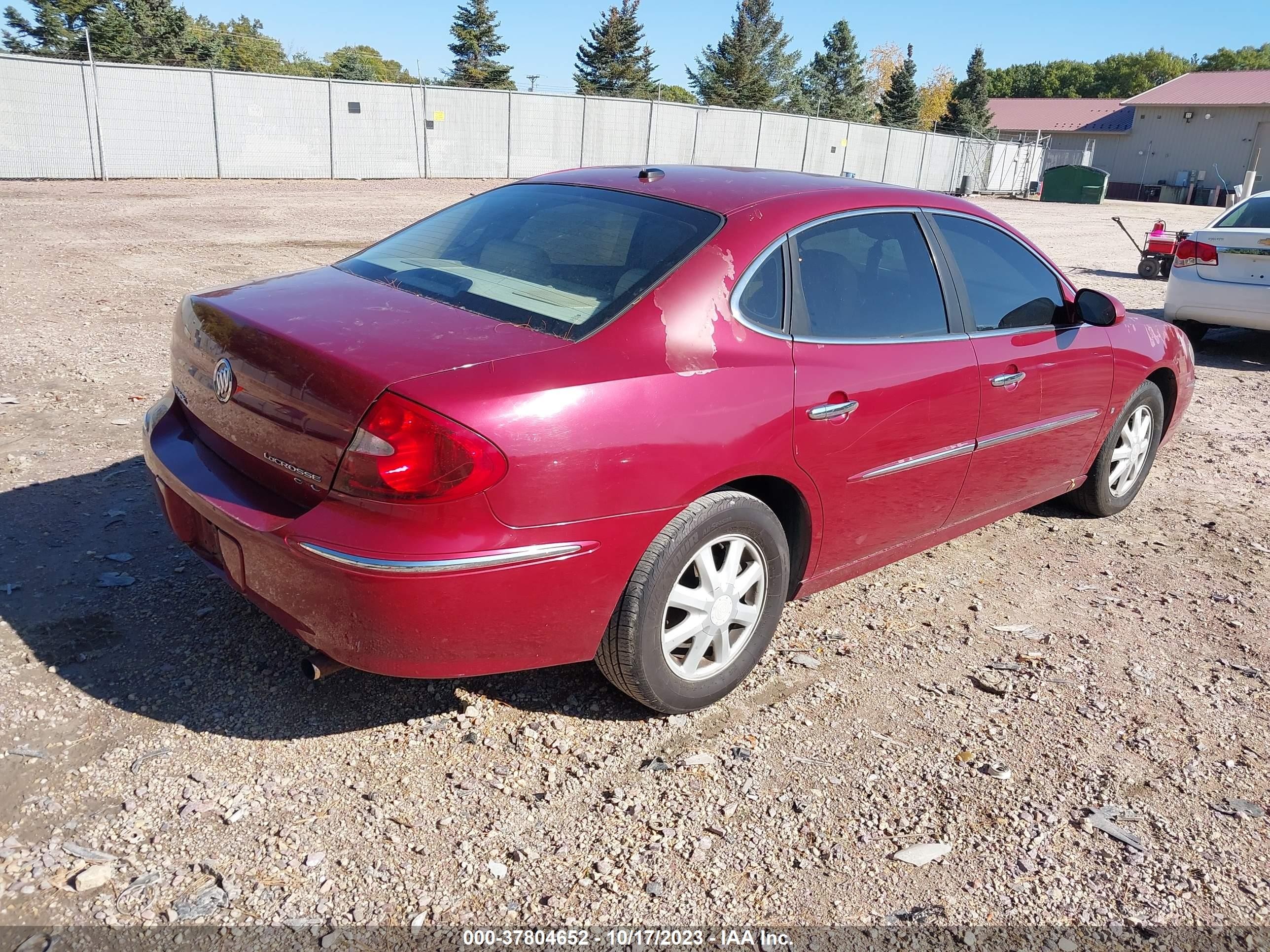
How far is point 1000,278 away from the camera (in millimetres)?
4160

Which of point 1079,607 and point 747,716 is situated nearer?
point 747,716

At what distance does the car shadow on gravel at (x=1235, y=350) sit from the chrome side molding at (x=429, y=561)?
8.89 metres

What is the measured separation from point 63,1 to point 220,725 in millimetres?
59115

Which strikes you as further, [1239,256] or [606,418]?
[1239,256]

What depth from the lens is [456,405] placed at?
8.12ft

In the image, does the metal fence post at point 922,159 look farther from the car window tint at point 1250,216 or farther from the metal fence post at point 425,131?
the car window tint at point 1250,216

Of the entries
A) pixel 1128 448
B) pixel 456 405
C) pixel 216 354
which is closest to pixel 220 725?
pixel 216 354

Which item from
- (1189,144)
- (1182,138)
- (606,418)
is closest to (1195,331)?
(606,418)

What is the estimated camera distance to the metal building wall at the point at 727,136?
3431 cm

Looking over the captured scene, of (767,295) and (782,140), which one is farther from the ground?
(782,140)

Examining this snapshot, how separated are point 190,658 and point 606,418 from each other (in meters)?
1.75

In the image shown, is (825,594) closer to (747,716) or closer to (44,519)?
(747,716)

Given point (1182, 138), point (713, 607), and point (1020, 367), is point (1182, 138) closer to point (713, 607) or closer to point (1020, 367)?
point (1020, 367)

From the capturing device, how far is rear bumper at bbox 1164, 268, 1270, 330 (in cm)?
901
